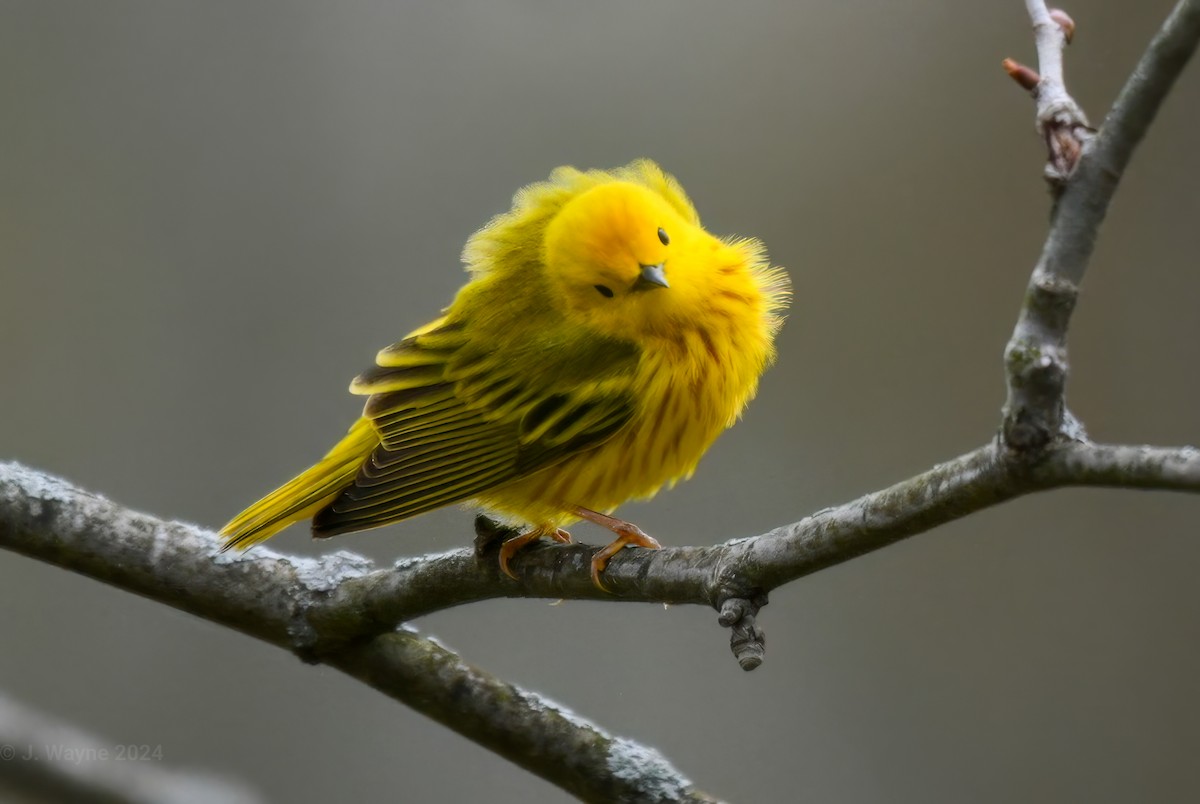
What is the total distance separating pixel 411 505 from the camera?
9.50ft

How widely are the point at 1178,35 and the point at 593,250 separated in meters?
1.64

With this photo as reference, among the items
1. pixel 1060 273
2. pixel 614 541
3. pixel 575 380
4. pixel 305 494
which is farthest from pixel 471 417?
pixel 1060 273

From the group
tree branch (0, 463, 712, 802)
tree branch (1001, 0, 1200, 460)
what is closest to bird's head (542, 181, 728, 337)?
tree branch (0, 463, 712, 802)

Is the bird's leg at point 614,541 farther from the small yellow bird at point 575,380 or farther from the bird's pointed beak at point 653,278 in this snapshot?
the bird's pointed beak at point 653,278

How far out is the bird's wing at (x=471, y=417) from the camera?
2916 millimetres

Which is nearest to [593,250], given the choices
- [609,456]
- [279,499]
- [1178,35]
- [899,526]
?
[609,456]

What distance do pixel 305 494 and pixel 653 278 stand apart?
107 centimetres

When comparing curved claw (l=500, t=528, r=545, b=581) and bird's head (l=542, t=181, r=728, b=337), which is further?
bird's head (l=542, t=181, r=728, b=337)

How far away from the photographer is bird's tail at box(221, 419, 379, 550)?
2.87 metres

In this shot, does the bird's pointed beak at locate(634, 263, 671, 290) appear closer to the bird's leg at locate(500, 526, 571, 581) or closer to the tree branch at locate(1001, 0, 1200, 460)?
the bird's leg at locate(500, 526, 571, 581)

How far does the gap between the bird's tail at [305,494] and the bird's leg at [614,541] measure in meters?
0.63

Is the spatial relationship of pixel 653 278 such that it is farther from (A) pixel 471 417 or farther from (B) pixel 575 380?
(A) pixel 471 417

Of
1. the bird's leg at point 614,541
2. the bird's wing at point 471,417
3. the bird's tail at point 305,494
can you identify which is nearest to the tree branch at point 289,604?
the bird's tail at point 305,494

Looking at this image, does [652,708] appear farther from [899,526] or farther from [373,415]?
[899,526]
